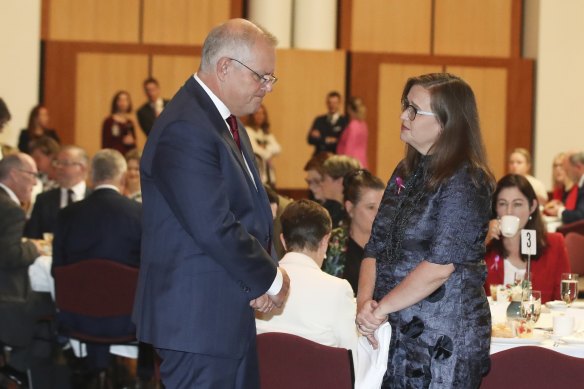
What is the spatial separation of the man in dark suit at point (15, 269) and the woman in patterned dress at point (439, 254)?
10.0 ft

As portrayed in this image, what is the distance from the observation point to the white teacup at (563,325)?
4.10 m

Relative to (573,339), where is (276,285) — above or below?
above

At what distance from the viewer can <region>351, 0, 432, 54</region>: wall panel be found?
47.0ft

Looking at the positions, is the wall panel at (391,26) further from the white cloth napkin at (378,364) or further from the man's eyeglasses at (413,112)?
the white cloth napkin at (378,364)

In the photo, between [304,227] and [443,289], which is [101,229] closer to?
[304,227]

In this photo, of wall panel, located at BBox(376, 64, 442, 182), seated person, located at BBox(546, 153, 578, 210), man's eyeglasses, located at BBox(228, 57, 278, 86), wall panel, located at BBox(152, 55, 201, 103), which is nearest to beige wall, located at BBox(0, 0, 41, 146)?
wall panel, located at BBox(152, 55, 201, 103)

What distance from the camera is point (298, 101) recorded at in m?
14.0

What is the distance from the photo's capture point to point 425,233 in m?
3.09

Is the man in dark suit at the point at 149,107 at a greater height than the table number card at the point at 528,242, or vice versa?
the man in dark suit at the point at 149,107

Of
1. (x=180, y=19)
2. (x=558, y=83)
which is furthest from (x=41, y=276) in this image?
(x=558, y=83)

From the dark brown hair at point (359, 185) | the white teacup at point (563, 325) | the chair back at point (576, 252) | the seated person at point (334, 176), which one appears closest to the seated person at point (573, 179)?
the chair back at point (576, 252)

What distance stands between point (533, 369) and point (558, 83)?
11644mm

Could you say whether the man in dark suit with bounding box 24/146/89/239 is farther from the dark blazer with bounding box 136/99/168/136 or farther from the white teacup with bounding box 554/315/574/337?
the dark blazer with bounding box 136/99/168/136

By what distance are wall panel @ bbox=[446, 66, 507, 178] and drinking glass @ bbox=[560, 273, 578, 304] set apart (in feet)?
32.2
